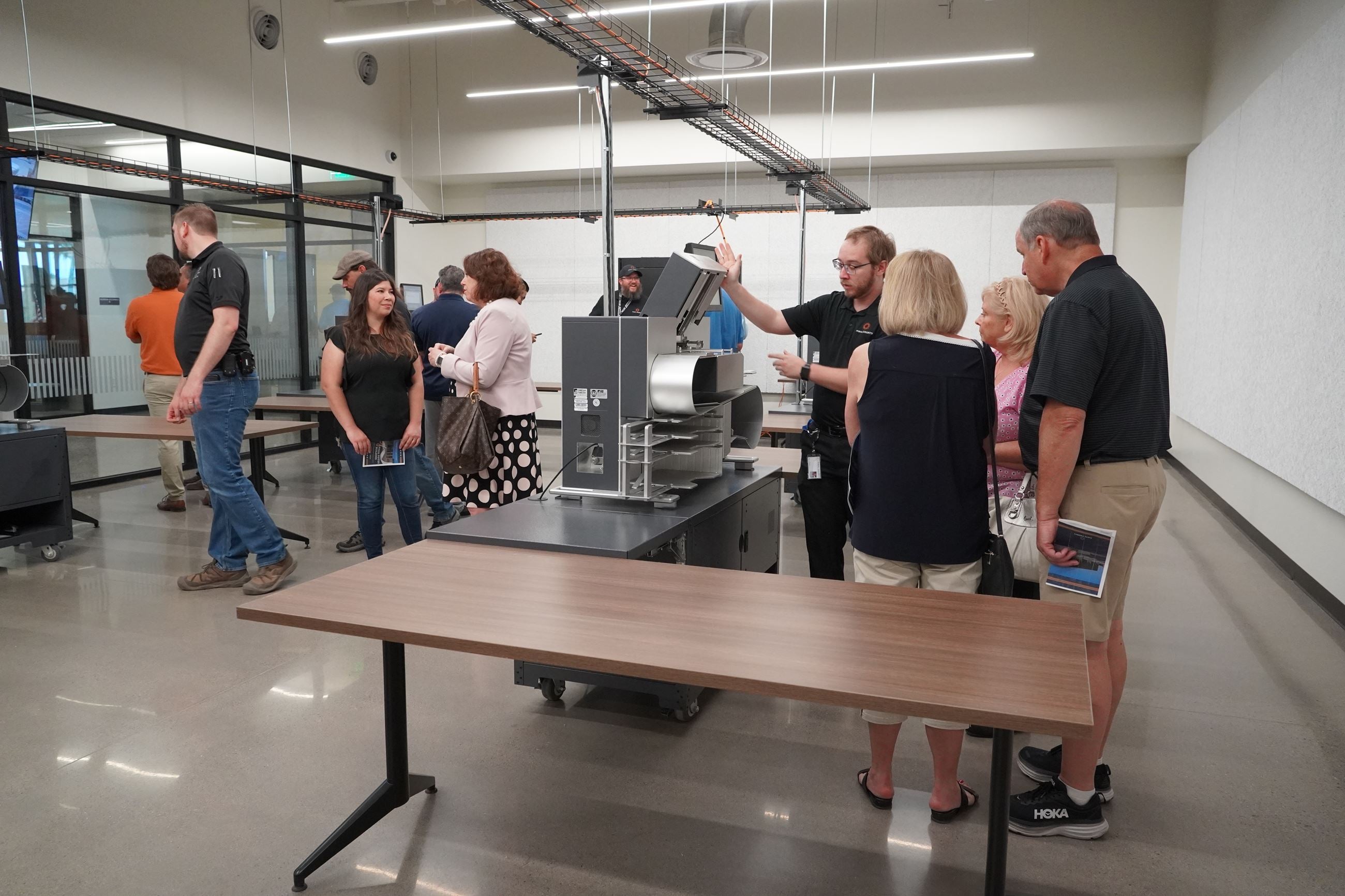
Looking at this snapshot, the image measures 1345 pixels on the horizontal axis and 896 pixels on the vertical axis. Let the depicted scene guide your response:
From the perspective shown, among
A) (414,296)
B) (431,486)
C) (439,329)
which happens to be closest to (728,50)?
(439,329)

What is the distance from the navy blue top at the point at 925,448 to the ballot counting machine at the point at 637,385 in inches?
21.8

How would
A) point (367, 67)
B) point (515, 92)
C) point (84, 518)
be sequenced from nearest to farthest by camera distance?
point (84, 518) → point (515, 92) → point (367, 67)

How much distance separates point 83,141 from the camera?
6.30m

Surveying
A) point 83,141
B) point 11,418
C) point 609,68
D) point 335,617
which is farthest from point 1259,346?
point 83,141

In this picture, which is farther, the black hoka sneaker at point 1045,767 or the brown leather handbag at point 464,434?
the brown leather handbag at point 464,434

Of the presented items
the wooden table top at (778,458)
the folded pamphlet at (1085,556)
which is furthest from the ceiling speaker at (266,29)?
the folded pamphlet at (1085,556)

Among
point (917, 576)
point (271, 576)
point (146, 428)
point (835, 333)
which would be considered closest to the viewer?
point (917, 576)

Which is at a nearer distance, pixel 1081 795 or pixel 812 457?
pixel 1081 795

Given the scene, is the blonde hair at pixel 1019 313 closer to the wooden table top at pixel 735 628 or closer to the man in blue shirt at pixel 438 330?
the wooden table top at pixel 735 628

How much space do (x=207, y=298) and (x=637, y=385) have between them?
227cm

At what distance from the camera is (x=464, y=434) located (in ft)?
11.5

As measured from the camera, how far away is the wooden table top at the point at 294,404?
604 cm

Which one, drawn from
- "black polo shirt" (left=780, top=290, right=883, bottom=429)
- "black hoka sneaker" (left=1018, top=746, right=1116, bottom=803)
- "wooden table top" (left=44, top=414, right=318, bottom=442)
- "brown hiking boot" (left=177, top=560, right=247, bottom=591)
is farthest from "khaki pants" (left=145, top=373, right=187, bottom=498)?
"black hoka sneaker" (left=1018, top=746, right=1116, bottom=803)

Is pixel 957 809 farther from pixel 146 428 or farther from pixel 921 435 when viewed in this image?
pixel 146 428
